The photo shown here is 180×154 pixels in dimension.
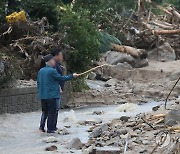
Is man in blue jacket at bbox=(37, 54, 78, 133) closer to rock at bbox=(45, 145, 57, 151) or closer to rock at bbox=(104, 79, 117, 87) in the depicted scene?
rock at bbox=(45, 145, 57, 151)

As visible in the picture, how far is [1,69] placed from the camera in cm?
1272

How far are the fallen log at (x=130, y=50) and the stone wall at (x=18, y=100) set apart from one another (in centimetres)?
889

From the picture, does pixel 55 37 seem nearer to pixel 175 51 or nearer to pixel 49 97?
pixel 49 97

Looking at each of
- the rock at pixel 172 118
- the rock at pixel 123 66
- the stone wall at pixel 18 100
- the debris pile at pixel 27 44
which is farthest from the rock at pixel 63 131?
the rock at pixel 123 66

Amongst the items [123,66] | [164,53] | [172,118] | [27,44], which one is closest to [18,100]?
[27,44]

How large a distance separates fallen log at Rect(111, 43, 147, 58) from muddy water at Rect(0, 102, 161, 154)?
740cm

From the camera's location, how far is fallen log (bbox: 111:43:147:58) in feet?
72.9

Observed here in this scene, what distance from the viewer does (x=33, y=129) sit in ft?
36.2

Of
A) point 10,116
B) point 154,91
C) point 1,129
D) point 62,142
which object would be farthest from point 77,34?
point 62,142

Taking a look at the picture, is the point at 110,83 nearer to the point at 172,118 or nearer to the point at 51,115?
the point at 51,115

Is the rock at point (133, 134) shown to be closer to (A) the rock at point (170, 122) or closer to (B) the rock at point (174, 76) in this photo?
(A) the rock at point (170, 122)

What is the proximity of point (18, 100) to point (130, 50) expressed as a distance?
9806 millimetres

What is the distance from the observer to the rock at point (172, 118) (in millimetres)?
8851

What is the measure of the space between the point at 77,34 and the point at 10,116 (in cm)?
463
